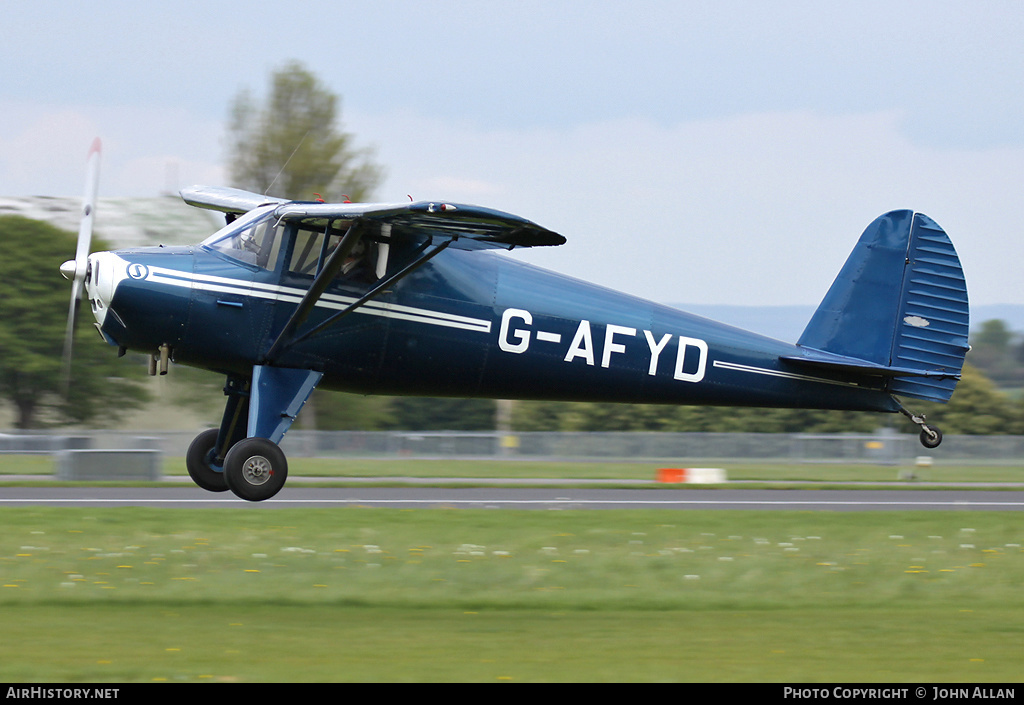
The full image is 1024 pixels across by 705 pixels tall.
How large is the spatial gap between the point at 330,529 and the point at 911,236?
364 inches

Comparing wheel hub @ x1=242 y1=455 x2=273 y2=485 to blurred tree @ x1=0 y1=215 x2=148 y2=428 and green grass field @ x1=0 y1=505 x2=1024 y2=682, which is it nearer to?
green grass field @ x1=0 y1=505 x2=1024 y2=682

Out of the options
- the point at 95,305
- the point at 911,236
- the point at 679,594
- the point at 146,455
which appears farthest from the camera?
the point at 146,455

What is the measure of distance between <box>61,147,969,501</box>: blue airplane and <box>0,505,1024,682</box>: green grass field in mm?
1673

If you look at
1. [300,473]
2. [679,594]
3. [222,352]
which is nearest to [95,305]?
[222,352]

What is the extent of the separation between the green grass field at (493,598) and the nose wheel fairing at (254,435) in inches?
23.3

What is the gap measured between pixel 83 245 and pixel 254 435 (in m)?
3.18

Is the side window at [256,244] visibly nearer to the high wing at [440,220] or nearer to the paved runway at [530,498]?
the high wing at [440,220]

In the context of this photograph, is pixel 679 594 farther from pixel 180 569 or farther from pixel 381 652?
pixel 180 569

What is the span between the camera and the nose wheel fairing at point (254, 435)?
45.5 ft

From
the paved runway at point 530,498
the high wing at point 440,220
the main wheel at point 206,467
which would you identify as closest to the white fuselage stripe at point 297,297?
the high wing at point 440,220

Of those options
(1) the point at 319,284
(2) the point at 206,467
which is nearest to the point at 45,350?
(2) the point at 206,467

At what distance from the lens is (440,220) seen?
13352 mm

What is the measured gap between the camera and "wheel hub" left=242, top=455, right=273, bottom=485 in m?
13.8

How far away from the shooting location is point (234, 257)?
47.5ft
